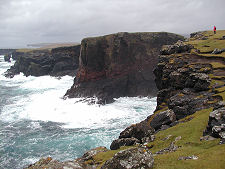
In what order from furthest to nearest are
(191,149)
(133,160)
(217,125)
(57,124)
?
(57,124)
(217,125)
(191,149)
(133,160)

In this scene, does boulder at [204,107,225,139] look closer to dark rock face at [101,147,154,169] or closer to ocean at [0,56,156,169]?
dark rock face at [101,147,154,169]

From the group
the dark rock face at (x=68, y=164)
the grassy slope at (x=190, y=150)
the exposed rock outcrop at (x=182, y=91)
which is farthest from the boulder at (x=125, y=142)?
the grassy slope at (x=190, y=150)

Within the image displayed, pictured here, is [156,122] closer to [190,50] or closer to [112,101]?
[190,50]

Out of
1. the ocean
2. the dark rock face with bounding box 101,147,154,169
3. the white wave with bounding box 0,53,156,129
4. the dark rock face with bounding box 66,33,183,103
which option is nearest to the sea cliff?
the dark rock face with bounding box 101,147,154,169

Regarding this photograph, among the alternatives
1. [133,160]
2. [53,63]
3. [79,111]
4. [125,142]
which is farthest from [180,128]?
[53,63]

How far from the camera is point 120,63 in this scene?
198 ft

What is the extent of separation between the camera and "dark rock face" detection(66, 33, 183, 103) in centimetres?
5991

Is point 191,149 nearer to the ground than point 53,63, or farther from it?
nearer to the ground

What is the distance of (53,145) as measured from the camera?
33625 mm

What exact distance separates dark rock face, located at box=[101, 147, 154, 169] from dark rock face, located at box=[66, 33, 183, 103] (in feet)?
160

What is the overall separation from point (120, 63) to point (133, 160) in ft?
170

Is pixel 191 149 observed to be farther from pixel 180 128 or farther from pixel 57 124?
pixel 57 124

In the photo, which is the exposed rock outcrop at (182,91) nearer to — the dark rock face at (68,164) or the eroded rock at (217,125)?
the eroded rock at (217,125)

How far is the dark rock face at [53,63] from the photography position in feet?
329
